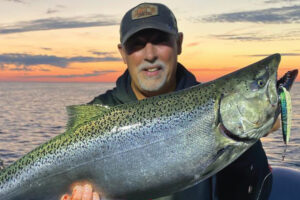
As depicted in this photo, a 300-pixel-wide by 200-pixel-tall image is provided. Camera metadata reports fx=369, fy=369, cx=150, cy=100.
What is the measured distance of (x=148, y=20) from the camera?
4.66 metres

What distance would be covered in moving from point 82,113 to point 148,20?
5.09 ft

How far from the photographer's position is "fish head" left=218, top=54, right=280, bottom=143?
3.24m

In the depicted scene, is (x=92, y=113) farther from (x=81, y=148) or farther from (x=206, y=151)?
(x=206, y=151)

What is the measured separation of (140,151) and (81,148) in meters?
0.63

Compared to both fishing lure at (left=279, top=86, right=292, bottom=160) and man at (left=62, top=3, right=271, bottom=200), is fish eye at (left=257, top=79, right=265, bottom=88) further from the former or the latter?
man at (left=62, top=3, right=271, bottom=200)

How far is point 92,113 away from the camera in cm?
388

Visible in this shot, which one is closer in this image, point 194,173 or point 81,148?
point 194,173

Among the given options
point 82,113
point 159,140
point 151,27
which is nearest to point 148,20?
point 151,27

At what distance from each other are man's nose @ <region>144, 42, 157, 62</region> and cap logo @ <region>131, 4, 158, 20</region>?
41 centimetres

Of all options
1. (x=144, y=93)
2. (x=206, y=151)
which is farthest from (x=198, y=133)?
(x=144, y=93)

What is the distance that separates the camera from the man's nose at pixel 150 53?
455cm

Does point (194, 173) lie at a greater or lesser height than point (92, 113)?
lesser

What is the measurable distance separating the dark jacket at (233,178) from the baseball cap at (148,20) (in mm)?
701

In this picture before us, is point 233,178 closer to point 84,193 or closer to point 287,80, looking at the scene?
point 287,80
